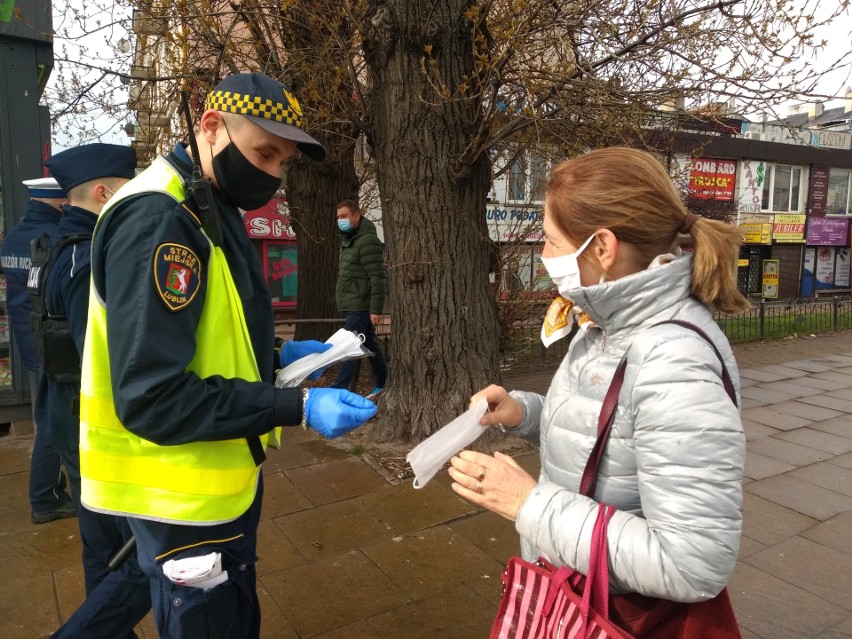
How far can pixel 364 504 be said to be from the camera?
13.8 feet

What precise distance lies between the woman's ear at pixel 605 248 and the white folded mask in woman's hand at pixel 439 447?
50cm

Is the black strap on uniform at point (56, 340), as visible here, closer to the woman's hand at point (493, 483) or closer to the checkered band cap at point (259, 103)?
the checkered band cap at point (259, 103)

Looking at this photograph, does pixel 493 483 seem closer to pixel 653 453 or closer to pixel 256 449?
pixel 653 453

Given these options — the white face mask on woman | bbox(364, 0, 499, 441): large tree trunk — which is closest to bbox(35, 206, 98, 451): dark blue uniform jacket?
the white face mask on woman

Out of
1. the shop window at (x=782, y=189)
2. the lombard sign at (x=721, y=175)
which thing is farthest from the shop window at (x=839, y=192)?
the lombard sign at (x=721, y=175)

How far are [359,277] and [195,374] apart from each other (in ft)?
17.7

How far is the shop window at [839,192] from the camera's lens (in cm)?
2738

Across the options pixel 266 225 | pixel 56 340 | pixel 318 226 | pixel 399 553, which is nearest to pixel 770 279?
pixel 266 225

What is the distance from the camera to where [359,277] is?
6941 mm

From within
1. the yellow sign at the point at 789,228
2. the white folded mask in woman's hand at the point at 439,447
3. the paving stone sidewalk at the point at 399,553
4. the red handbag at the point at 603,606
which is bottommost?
the paving stone sidewalk at the point at 399,553

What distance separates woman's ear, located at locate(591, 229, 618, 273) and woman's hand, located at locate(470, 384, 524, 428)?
1.67 ft

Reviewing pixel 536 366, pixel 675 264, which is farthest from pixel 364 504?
pixel 536 366

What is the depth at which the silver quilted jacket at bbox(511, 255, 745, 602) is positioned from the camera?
1215 millimetres

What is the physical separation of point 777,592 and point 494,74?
12.3ft
